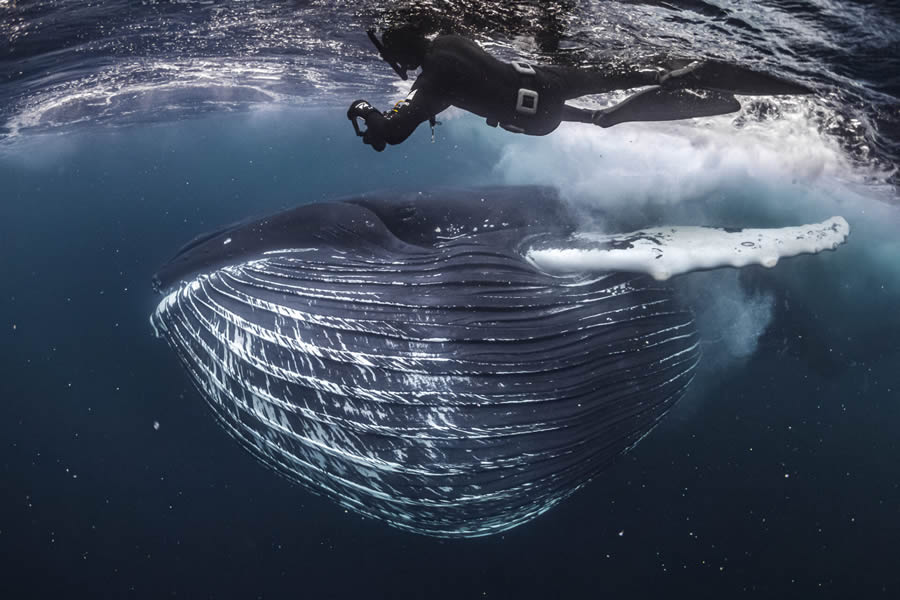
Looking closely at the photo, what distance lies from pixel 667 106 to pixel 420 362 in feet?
18.3

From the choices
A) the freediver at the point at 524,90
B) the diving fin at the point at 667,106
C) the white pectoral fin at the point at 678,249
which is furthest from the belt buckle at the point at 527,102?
the white pectoral fin at the point at 678,249

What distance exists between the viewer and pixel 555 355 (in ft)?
13.9

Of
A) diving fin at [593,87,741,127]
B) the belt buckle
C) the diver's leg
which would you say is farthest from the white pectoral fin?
the diver's leg

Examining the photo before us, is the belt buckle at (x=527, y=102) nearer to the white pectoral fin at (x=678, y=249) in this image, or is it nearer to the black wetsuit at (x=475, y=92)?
the black wetsuit at (x=475, y=92)

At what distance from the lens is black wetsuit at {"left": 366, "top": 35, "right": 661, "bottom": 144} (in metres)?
4.68

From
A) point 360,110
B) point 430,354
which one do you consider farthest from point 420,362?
point 360,110

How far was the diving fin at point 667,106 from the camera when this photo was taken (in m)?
5.88

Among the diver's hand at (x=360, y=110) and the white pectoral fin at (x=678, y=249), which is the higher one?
the diver's hand at (x=360, y=110)

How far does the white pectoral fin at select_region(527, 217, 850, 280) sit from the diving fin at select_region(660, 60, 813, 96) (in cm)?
244

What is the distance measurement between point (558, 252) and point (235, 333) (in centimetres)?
326

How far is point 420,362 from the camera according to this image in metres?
3.93

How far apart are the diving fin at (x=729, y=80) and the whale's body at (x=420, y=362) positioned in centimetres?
321

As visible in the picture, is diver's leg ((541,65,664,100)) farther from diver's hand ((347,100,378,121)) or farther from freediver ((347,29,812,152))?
diver's hand ((347,100,378,121))

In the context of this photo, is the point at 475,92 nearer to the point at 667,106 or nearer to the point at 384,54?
the point at 384,54
